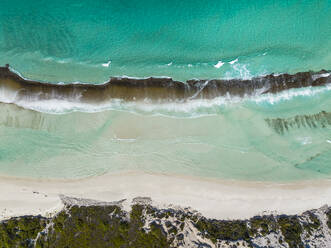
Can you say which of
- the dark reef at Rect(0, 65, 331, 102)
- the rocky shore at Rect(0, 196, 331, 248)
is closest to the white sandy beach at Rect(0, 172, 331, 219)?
the rocky shore at Rect(0, 196, 331, 248)

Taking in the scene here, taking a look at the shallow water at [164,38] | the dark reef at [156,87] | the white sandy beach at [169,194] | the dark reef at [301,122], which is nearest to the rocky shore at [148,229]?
the white sandy beach at [169,194]

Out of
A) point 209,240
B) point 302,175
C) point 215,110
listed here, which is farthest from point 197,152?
point 302,175

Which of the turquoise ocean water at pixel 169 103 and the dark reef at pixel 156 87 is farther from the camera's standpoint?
the dark reef at pixel 156 87

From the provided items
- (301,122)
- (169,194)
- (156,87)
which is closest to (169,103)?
(156,87)

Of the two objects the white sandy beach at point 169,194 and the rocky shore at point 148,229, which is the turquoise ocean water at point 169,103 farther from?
the rocky shore at point 148,229

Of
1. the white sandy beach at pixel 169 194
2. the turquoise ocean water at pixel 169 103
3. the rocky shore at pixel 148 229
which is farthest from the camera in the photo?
the turquoise ocean water at pixel 169 103

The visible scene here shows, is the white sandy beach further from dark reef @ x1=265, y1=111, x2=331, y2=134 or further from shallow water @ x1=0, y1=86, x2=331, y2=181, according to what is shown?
dark reef @ x1=265, y1=111, x2=331, y2=134

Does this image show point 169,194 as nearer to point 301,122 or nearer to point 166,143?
point 166,143
